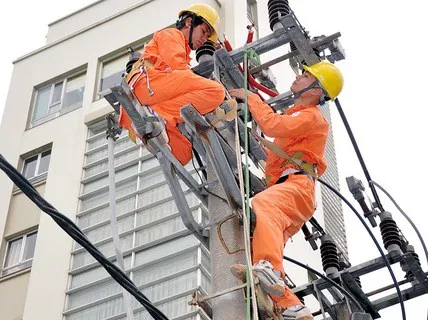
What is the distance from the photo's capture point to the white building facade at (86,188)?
569 inches

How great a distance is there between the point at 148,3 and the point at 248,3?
2.46 m

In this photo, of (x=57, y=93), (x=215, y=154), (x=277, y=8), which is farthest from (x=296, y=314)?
(x=57, y=93)

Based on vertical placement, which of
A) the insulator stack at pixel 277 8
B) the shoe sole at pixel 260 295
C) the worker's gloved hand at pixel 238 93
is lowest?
the shoe sole at pixel 260 295

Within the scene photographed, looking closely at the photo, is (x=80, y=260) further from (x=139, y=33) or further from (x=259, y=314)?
(x=259, y=314)

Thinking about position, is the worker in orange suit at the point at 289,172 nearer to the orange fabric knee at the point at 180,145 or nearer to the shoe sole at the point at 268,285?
the shoe sole at the point at 268,285

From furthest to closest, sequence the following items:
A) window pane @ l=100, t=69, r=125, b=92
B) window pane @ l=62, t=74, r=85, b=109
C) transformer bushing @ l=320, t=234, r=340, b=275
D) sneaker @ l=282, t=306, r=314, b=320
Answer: window pane @ l=62, t=74, r=85, b=109 → window pane @ l=100, t=69, r=125, b=92 → transformer bushing @ l=320, t=234, r=340, b=275 → sneaker @ l=282, t=306, r=314, b=320

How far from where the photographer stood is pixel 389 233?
8336 mm

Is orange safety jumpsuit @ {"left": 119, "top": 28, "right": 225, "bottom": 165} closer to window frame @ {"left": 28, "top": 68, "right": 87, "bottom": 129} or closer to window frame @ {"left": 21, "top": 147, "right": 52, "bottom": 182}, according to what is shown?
window frame @ {"left": 21, "top": 147, "right": 52, "bottom": 182}

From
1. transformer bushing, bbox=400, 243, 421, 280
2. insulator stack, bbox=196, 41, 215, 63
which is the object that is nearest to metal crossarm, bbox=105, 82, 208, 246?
insulator stack, bbox=196, 41, 215, 63

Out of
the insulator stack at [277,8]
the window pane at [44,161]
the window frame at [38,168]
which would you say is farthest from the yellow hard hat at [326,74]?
the window pane at [44,161]

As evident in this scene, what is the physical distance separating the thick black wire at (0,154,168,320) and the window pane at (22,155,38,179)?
45.9 ft

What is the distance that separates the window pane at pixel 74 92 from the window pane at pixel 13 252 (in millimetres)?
3723

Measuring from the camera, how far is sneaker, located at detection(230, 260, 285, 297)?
5777 millimetres

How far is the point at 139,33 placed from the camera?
1972cm
